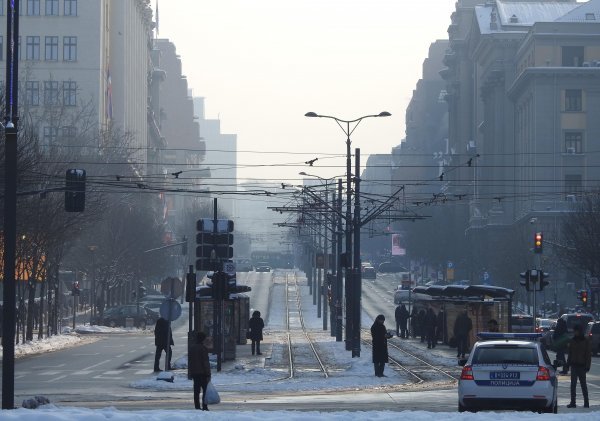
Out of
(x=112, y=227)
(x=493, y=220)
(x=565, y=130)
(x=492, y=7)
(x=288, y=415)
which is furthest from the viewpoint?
(x=492, y=7)

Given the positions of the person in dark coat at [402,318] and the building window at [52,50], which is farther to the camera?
the building window at [52,50]

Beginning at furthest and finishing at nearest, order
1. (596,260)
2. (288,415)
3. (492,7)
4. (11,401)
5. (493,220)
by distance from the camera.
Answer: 1. (492,7)
2. (493,220)
3. (596,260)
4. (11,401)
5. (288,415)

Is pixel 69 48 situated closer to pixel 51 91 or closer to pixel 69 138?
pixel 51 91

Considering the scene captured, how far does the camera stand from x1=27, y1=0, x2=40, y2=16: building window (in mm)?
144625

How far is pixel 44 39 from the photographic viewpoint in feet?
478

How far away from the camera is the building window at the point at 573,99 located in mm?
127750

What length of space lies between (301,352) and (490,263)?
68.4m

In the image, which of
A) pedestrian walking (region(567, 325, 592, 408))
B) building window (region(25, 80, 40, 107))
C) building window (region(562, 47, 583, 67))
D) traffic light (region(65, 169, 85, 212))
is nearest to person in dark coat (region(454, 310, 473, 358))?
traffic light (region(65, 169, 85, 212))

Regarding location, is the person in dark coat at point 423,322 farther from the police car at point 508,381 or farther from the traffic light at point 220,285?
the police car at point 508,381

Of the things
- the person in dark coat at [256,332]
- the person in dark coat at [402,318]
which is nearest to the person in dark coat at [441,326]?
the person in dark coat at [402,318]

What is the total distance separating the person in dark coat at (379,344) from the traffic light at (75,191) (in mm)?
8691

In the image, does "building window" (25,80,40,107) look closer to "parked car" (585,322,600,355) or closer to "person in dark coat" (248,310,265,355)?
"person in dark coat" (248,310,265,355)

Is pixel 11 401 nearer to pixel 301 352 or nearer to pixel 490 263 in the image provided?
pixel 301 352

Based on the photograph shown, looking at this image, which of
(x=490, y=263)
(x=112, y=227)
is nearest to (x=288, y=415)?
(x=112, y=227)
